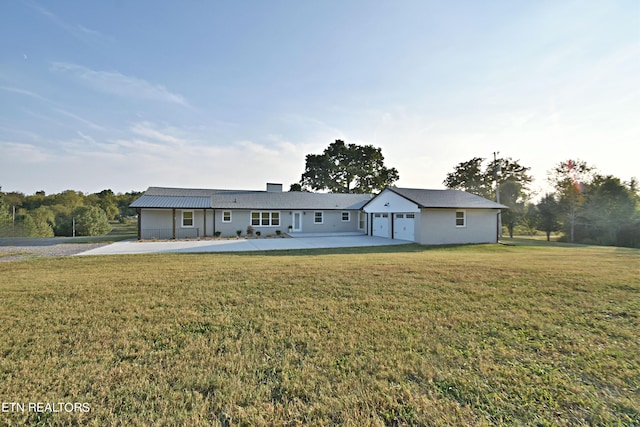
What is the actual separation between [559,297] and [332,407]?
5581mm

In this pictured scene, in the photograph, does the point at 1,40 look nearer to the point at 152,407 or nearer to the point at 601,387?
the point at 152,407

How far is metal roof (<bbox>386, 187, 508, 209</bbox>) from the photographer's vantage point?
57.3 feet

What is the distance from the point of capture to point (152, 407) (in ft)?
7.51

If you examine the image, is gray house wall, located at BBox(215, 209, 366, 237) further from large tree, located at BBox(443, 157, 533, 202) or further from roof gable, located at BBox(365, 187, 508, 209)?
large tree, located at BBox(443, 157, 533, 202)

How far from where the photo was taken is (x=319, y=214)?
2483 centimetres

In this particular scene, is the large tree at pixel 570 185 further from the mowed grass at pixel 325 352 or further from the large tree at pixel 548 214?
the mowed grass at pixel 325 352

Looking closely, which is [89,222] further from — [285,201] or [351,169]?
[351,169]

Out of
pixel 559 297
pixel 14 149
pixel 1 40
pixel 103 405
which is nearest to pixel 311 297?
pixel 103 405

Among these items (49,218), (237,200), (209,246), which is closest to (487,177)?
(237,200)

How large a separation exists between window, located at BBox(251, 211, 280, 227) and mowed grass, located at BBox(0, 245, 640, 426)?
53.7 ft

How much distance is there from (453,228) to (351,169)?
85.2ft

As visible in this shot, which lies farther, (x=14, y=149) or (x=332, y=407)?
(x=14, y=149)

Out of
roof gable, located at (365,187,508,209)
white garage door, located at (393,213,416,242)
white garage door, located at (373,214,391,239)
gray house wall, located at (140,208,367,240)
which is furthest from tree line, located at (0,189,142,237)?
roof gable, located at (365,187,508,209)

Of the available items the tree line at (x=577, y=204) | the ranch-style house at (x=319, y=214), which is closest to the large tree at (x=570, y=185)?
the tree line at (x=577, y=204)
